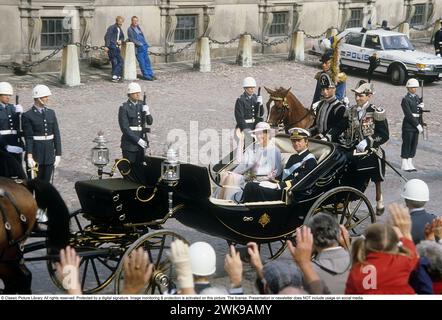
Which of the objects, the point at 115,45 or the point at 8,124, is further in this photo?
the point at 115,45

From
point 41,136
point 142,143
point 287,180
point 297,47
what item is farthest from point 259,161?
point 297,47

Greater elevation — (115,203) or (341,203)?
(115,203)

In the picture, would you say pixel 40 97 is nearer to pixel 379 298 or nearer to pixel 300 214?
pixel 300 214

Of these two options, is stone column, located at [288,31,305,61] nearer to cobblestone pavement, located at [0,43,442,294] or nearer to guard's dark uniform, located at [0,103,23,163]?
cobblestone pavement, located at [0,43,442,294]

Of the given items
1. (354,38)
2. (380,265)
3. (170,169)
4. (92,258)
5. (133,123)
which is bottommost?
(92,258)

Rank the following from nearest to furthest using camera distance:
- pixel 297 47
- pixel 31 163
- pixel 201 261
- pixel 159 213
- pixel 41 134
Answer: pixel 201 261 → pixel 159 213 → pixel 31 163 → pixel 41 134 → pixel 297 47

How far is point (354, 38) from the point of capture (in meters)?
24.4

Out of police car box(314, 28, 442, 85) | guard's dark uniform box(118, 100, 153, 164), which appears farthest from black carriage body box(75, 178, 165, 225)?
police car box(314, 28, 442, 85)

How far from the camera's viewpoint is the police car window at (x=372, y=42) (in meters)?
23.8

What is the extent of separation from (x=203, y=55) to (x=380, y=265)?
17.7 metres

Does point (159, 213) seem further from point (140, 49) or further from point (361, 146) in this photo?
point (140, 49)

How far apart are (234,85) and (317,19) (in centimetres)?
777

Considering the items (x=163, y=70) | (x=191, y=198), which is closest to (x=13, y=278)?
(x=191, y=198)

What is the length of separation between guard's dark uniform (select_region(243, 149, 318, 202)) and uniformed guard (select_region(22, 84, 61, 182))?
3.22m
